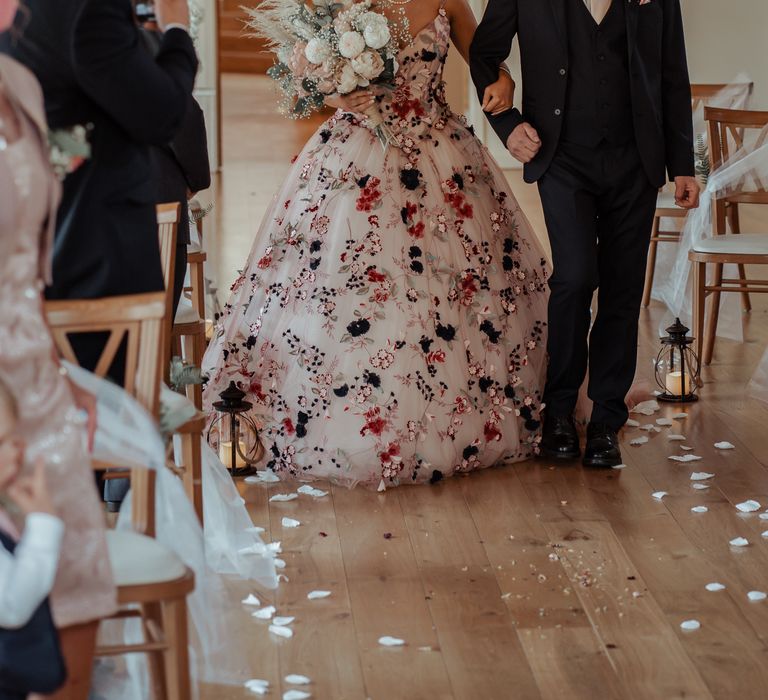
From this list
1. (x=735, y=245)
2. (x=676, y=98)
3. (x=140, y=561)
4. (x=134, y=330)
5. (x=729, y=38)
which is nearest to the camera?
(x=140, y=561)

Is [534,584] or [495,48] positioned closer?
[534,584]

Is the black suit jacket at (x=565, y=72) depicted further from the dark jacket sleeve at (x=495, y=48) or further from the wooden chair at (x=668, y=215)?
the wooden chair at (x=668, y=215)

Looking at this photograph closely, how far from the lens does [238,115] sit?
12.9m

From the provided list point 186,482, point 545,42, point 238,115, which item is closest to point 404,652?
point 186,482

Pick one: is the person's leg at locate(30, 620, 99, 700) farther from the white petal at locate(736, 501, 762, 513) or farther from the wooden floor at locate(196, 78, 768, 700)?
the white petal at locate(736, 501, 762, 513)

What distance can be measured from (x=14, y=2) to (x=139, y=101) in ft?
1.78

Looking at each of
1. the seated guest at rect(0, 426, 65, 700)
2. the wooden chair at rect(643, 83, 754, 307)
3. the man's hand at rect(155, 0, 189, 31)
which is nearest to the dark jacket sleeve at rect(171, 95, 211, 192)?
the man's hand at rect(155, 0, 189, 31)

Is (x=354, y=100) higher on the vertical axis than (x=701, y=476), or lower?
higher

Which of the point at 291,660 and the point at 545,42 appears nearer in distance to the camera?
the point at 291,660

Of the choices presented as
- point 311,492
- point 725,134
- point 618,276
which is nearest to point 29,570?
point 311,492

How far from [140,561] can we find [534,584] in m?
1.37

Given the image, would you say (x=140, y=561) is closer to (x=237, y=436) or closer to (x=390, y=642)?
(x=390, y=642)

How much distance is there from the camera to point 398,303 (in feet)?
12.5

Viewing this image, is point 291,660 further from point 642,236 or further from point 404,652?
point 642,236
